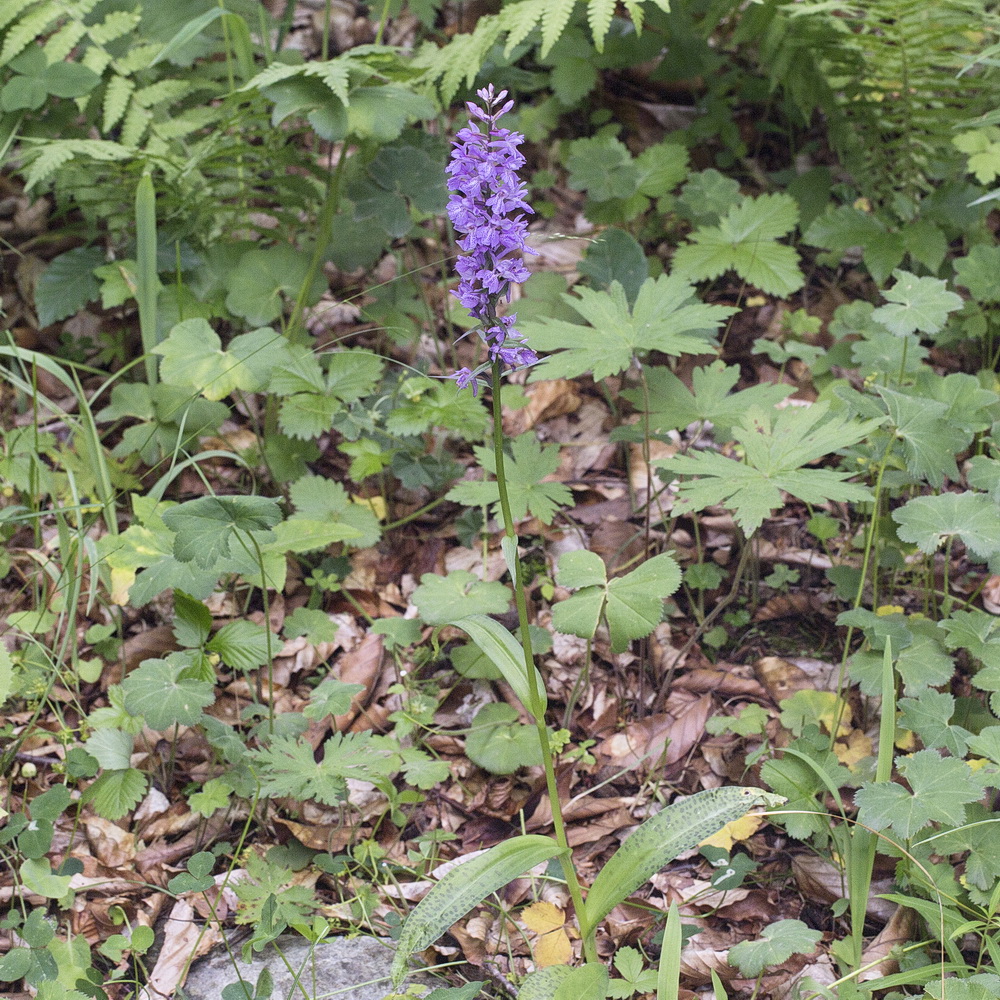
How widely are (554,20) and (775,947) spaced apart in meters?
2.40

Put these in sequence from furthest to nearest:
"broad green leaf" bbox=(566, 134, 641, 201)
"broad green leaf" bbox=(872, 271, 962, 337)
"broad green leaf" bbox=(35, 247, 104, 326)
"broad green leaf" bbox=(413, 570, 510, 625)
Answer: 1. "broad green leaf" bbox=(566, 134, 641, 201)
2. "broad green leaf" bbox=(35, 247, 104, 326)
3. "broad green leaf" bbox=(872, 271, 962, 337)
4. "broad green leaf" bbox=(413, 570, 510, 625)

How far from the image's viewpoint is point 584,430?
323cm

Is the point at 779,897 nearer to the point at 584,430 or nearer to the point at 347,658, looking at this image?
the point at 347,658

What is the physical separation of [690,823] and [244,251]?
241 cm

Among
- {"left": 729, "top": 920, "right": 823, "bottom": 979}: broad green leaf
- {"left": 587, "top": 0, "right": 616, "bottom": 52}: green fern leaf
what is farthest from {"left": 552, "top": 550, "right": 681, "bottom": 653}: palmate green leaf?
{"left": 587, "top": 0, "right": 616, "bottom": 52}: green fern leaf

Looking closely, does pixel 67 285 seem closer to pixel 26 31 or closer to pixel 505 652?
pixel 26 31

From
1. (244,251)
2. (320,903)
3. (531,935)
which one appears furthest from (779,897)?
(244,251)

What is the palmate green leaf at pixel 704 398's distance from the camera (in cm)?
242

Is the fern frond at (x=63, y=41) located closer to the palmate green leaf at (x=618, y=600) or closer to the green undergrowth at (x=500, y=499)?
the green undergrowth at (x=500, y=499)

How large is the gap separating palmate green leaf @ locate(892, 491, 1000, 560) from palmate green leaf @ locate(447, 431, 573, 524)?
802 millimetres

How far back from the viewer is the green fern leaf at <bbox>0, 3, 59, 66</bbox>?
2920mm

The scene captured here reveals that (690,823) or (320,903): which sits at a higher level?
(690,823)

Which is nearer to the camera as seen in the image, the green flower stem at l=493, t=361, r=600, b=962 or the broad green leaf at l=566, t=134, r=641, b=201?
the green flower stem at l=493, t=361, r=600, b=962

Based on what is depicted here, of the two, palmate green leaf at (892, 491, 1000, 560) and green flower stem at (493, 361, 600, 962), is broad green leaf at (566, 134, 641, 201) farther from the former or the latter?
green flower stem at (493, 361, 600, 962)
